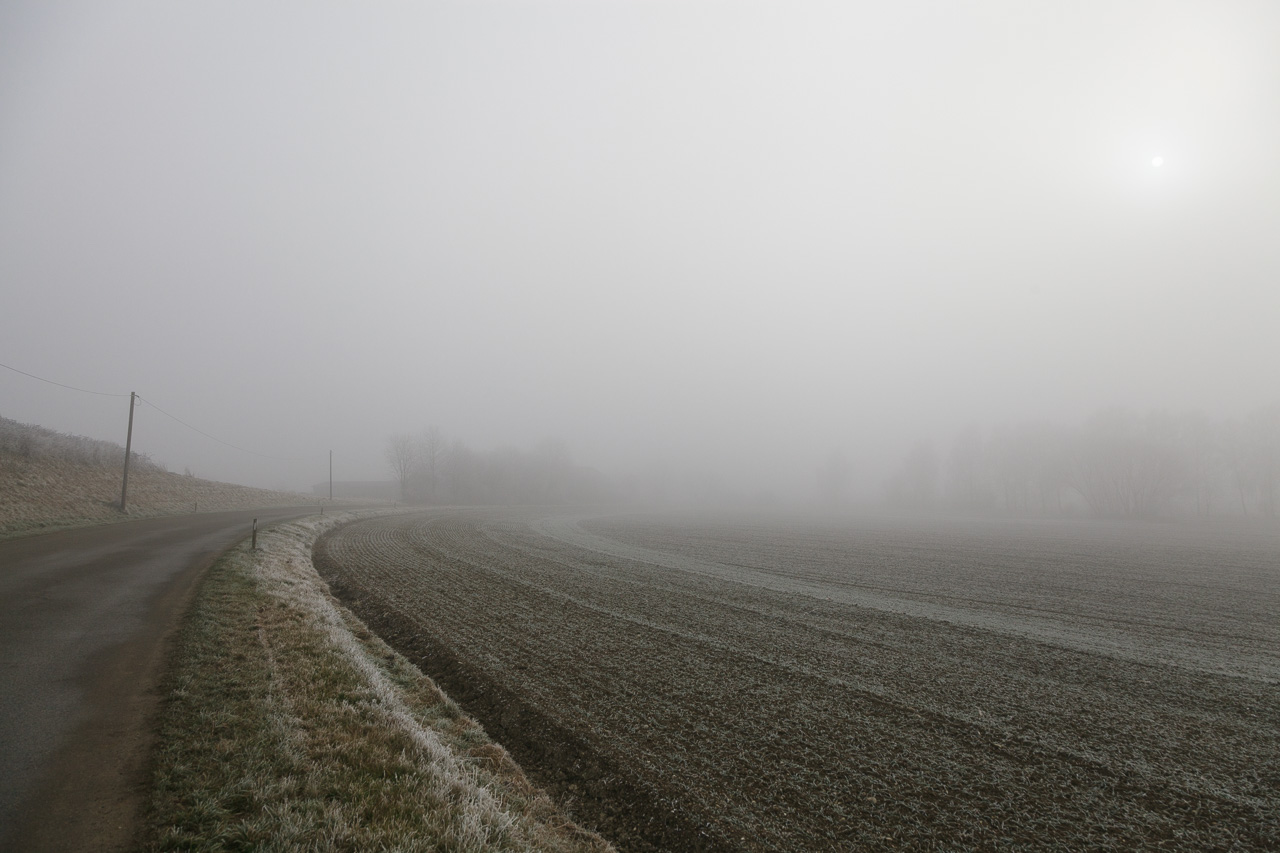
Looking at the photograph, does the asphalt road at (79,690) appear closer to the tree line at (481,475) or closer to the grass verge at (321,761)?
the grass verge at (321,761)

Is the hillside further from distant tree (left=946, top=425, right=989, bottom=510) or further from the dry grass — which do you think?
distant tree (left=946, top=425, right=989, bottom=510)

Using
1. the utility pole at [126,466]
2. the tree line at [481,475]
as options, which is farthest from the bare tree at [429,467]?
the utility pole at [126,466]

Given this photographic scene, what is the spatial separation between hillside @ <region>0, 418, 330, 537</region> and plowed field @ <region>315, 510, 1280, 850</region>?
20356mm

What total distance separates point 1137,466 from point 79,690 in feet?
315

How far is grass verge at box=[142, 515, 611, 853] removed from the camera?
4.05 meters

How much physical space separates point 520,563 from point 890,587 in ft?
44.5

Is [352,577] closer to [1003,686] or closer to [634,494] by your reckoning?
[1003,686]

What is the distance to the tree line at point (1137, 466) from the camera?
61344 millimetres

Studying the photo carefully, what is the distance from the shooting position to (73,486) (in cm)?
3119

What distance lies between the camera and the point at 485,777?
5.57 meters

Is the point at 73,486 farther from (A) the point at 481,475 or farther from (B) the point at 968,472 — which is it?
(B) the point at 968,472

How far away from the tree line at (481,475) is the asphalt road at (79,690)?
81.2 metres

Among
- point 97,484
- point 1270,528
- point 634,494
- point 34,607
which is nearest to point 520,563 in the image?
point 34,607

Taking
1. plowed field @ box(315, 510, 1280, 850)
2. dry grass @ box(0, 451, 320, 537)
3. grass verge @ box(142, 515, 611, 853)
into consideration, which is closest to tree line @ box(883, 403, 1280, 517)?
plowed field @ box(315, 510, 1280, 850)
